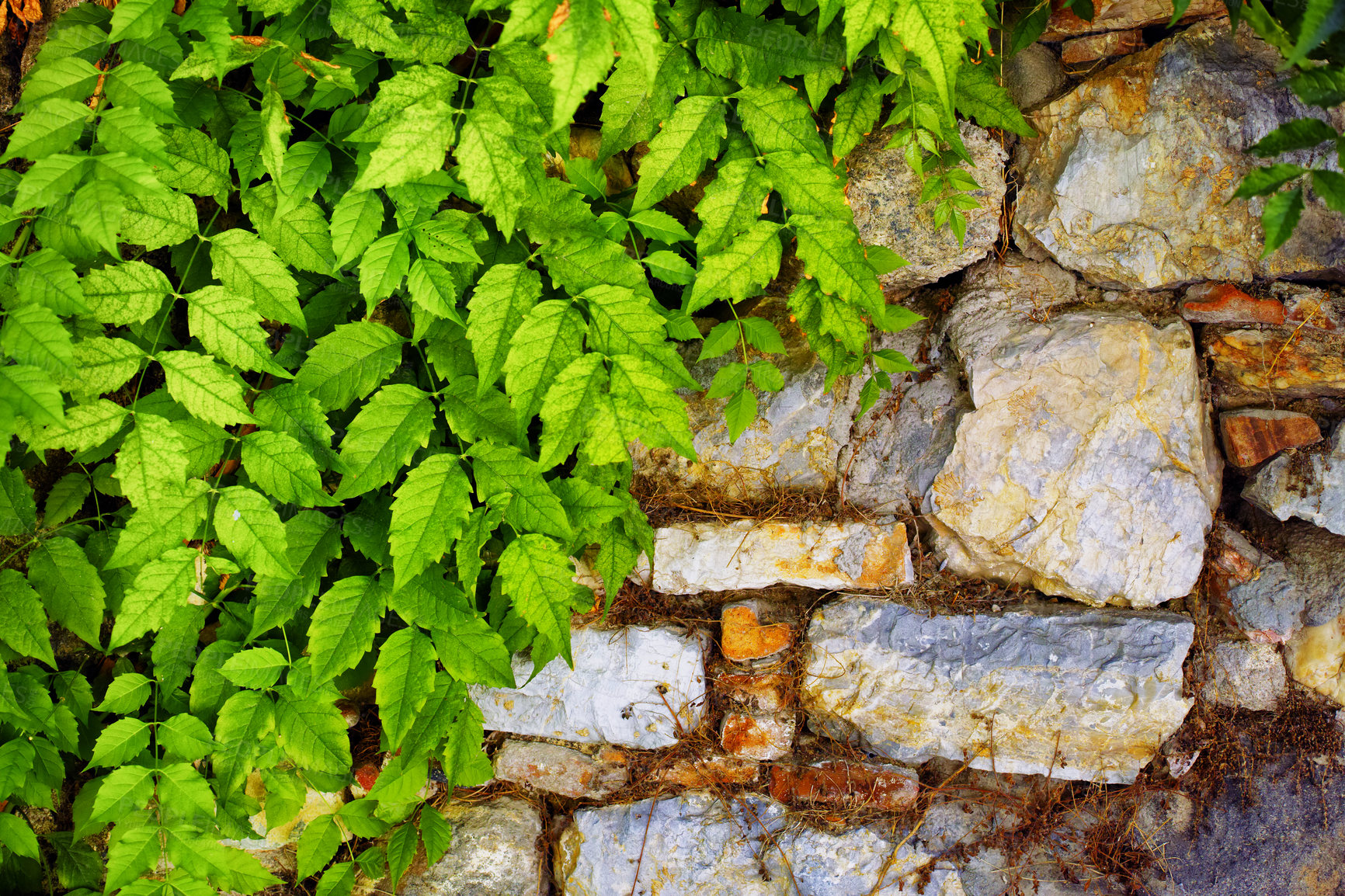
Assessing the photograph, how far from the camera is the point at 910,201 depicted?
1.93 metres

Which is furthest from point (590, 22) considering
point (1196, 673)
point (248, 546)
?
point (1196, 673)

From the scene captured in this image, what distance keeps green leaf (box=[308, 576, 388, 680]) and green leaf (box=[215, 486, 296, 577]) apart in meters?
0.13

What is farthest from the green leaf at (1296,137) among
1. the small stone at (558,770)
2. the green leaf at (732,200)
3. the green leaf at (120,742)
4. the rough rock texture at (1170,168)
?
the green leaf at (120,742)

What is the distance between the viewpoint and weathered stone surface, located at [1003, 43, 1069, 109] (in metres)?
1.98

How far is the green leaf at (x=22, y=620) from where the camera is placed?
5.26 ft

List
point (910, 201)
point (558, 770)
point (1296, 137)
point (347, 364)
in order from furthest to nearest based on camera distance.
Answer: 1. point (558, 770)
2. point (910, 201)
3. point (347, 364)
4. point (1296, 137)

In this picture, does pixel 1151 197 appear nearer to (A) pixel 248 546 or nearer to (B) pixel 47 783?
(A) pixel 248 546

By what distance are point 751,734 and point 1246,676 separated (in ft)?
4.06

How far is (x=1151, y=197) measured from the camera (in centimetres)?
185

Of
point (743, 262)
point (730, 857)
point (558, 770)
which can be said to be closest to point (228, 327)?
point (743, 262)

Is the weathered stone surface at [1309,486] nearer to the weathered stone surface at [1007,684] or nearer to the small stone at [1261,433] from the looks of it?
the small stone at [1261,433]

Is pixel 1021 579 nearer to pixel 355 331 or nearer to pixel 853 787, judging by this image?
pixel 853 787

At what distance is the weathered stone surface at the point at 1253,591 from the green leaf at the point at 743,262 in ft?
4.72

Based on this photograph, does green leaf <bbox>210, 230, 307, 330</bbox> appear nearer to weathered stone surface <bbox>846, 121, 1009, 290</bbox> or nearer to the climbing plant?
the climbing plant
